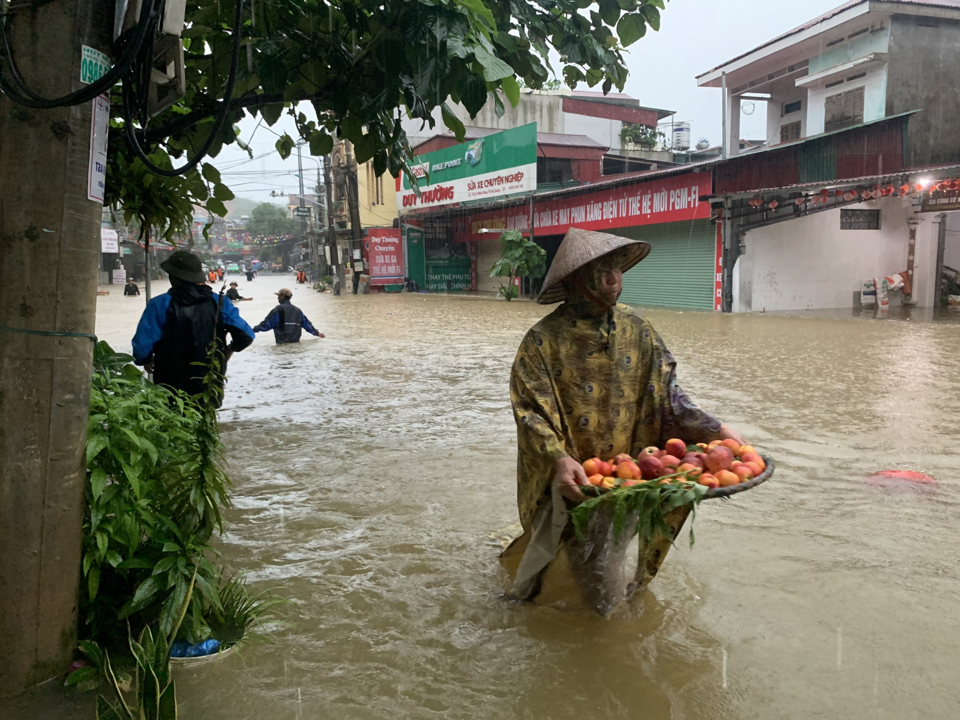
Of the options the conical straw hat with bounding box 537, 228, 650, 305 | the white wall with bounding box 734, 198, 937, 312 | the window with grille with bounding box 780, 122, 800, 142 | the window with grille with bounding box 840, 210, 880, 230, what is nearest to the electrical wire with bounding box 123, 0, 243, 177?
the conical straw hat with bounding box 537, 228, 650, 305

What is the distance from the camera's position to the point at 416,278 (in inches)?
1373

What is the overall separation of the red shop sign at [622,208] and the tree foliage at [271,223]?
70.2 metres

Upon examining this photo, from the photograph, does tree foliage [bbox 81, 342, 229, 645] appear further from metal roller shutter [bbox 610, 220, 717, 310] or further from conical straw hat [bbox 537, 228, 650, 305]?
metal roller shutter [bbox 610, 220, 717, 310]

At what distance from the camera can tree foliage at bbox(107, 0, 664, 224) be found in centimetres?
300

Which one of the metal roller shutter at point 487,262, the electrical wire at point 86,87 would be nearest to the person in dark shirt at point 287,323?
the electrical wire at point 86,87

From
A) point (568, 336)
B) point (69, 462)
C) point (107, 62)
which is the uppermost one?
point (107, 62)

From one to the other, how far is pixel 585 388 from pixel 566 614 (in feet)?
3.44

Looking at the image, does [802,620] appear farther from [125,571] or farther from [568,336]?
[125,571]

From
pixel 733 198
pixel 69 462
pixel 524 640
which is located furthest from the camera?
pixel 733 198

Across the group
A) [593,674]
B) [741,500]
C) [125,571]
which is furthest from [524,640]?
[741,500]

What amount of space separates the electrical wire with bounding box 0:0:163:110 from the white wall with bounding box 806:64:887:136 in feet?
60.9

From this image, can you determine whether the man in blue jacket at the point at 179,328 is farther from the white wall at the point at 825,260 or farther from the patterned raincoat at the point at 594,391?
the white wall at the point at 825,260

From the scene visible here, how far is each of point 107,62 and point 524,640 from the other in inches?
108

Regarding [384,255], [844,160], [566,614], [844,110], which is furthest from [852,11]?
[384,255]
